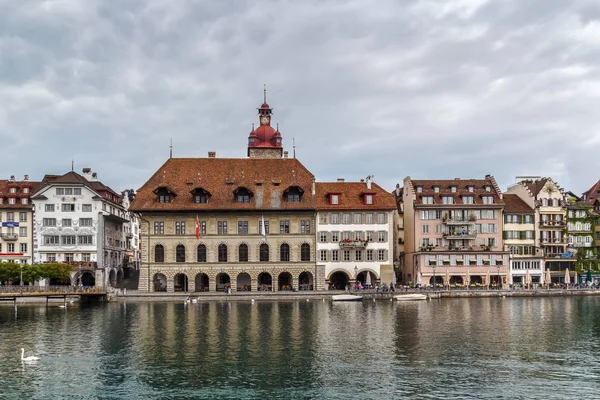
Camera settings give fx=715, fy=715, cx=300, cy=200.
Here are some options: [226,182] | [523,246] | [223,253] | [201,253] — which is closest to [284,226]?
[223,253]

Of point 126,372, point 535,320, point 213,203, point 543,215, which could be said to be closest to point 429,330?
point 535,320

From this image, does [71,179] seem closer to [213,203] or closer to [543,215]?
[213,203]

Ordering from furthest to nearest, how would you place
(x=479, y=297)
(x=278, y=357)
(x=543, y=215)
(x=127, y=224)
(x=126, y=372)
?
1. (x=127, y=224)
2. (x=543, y=215)
3. (x=479, y=297)
4. (x=278, y=357)
5. (x=126, y=372)

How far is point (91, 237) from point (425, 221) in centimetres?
5066

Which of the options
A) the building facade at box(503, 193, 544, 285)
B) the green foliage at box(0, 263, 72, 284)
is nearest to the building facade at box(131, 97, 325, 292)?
the green foliage at box(0, 263, 72, 284)

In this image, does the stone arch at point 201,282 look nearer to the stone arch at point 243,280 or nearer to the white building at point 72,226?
the stone arch at point 243,280

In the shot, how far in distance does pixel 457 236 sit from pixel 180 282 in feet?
139

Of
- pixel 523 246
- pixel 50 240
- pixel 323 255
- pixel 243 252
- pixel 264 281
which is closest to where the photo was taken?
pixel 243 252

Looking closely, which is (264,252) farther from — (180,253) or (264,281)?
(180,253)

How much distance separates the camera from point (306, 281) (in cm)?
10550

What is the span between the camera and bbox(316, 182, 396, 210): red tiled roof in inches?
4065

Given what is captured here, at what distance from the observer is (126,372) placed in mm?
43281

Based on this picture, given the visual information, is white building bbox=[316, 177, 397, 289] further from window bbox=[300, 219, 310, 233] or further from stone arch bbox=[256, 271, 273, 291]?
stone arch bbox=[256, 271, 273, 291]

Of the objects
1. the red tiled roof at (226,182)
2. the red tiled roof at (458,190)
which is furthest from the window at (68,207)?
the red tiled roof at (458,190)
